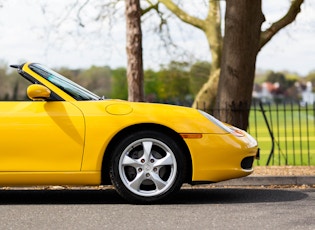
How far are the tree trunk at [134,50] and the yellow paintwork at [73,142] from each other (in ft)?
24.3

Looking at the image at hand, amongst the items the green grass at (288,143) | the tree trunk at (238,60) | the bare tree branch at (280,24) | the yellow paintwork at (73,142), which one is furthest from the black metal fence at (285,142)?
the yellow paintwork at (73,142)

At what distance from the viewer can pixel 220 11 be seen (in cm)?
2478

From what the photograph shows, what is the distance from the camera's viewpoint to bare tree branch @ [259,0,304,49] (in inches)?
787

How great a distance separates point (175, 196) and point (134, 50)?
7008 mm

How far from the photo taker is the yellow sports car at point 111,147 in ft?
27.3

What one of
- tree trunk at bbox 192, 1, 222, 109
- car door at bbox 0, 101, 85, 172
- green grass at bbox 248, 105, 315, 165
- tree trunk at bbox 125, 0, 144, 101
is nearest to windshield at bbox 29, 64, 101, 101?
car door at bbox 0, 101, 85, 172

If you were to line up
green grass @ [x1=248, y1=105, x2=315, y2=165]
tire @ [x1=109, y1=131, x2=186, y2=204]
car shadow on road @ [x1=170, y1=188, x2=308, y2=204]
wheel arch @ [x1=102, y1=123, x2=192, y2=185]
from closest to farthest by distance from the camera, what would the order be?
1. tire @ [x1=109, y1=131, x2=186, y2=204]
2. wheel arch @ [x1=102, y1=123, x2=192, y2=185]
3. car shadow on road @ [x1=170, y1=188, x2=308, y2=204]
4. green grass @ [x1=248, y1=105, x2=315, y2=165]

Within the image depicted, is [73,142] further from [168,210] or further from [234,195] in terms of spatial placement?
[234,195]

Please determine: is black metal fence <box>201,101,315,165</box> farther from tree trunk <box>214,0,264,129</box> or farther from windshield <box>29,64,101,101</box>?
windshield <box>29,64,101,101</box>

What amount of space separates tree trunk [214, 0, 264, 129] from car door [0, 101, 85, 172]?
5.96 m

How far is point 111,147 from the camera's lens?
27.7ft

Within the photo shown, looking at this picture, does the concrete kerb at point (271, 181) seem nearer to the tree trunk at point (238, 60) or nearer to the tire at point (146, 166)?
the tire at point (146, 166)

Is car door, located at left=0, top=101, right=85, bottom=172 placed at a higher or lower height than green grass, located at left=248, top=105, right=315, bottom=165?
higher

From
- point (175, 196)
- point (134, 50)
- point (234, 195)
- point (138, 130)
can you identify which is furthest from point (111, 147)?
point (134, 50)
